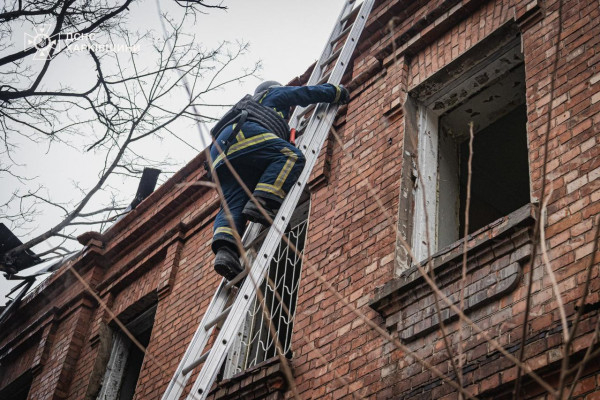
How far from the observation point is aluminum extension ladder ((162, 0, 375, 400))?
4187 mm

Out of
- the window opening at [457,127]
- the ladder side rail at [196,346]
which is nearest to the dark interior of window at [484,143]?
the window opening at [457,127]

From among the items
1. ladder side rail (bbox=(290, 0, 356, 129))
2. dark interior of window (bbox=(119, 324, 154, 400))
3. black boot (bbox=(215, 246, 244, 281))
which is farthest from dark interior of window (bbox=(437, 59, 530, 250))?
dark interior of window (bbox=(119, 324, 154, 400))

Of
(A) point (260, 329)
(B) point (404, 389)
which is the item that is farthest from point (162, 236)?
(B) point (404, 389)

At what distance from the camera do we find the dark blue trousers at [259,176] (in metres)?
5.04

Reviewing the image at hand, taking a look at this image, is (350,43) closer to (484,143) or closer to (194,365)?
(484,143)

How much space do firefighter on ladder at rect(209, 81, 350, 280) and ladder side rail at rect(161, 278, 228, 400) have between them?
0.53ft

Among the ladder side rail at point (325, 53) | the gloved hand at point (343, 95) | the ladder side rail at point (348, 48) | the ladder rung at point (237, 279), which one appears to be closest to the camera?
the ladder rung at point (237, 279)

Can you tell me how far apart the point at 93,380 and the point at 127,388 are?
1.26ft

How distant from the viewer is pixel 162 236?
8.64m

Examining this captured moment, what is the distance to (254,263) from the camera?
4.53 metres

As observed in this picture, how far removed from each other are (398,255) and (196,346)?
1.52 meters

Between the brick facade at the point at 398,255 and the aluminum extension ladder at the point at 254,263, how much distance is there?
0.38 m

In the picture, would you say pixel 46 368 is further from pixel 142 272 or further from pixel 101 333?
pixel 142 272

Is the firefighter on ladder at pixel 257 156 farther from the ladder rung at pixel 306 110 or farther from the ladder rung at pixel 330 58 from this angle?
the ladder rung at pixel 330 58
